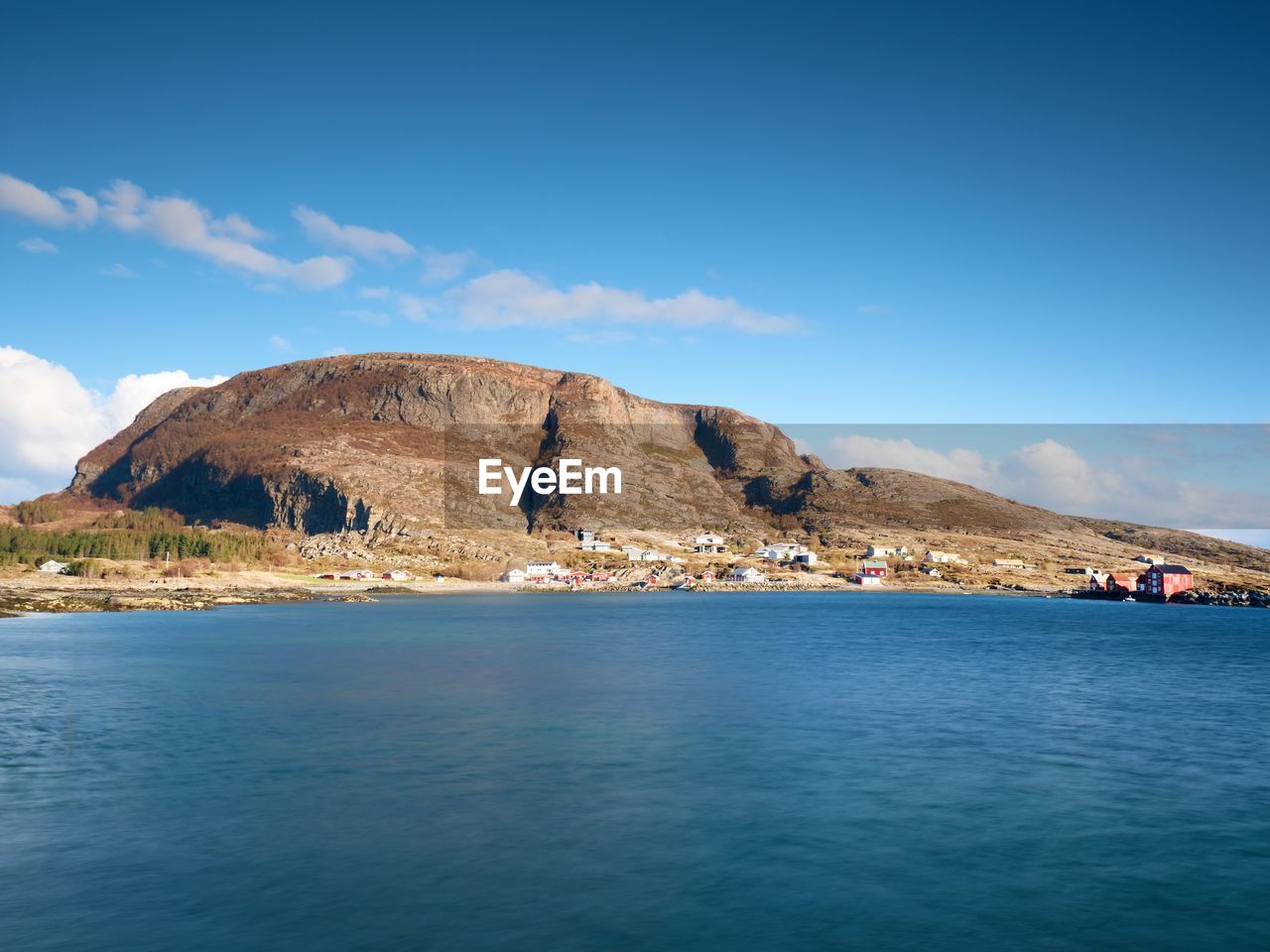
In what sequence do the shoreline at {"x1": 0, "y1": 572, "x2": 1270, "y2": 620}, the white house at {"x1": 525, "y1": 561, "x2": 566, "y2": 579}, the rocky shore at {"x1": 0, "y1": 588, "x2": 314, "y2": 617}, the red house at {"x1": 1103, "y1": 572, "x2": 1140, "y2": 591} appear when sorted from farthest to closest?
the white house at {"x1": 525, "y1": 561, "x2": 566, "y2": 579} → the red house at {"x1": 1103, "y1": 572, "x2": 1140, "y2": 591} → the shoreline at {"x1": 0, "y1": 572, "x2": 1270, "y2": 620} → the rocky shore at {"x1": 0, "y1": 588, "x2": 314, "y2": 617}

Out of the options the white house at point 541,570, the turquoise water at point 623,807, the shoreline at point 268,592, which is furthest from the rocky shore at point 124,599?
the white house at point 541,570

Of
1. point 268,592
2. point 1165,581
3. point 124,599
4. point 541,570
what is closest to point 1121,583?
point 1165,581

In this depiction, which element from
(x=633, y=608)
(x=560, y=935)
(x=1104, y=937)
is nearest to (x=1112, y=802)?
(x=1104, y=937)

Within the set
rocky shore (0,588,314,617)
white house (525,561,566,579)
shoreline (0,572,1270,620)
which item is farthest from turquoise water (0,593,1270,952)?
white house (525,561,566,579)

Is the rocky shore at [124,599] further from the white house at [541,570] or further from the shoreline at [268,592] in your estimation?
the white house at [541,570]

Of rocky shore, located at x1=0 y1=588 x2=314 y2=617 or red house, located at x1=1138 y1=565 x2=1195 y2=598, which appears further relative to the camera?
red house, located at x1=1138 y1=565 x2=1195 y2=598

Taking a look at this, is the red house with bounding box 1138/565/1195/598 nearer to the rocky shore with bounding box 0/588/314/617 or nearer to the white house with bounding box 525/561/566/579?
the white house with bounding box 525/561/566/579
